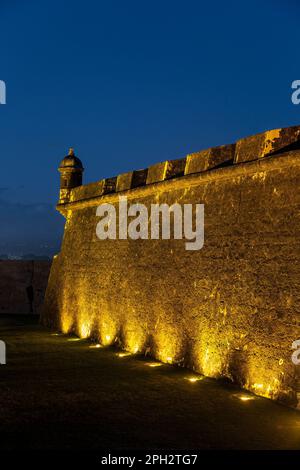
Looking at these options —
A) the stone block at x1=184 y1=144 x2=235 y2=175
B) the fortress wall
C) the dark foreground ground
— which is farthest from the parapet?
the fortress wall

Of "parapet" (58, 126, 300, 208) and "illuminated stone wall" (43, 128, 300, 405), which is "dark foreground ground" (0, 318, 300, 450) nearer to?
"illuminated stone wall" (43, 128, 300, 405)

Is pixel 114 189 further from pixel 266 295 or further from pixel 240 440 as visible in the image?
pixel 240 440

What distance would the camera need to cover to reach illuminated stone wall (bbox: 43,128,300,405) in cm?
707

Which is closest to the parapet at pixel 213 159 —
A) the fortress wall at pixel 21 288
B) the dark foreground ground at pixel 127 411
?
the dark foreground ground at pixel 127 411

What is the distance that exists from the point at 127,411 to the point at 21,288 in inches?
617

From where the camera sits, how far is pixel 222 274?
8.31 meters

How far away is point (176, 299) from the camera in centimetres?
945

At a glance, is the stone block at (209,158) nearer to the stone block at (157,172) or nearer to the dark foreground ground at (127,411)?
the stone block at (157,172)

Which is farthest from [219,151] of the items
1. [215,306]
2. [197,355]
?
[197,355]

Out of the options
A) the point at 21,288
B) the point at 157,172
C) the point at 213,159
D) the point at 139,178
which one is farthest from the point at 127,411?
the point at 21,288

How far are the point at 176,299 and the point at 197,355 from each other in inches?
45.1

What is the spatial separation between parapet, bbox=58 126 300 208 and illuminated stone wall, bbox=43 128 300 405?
0.06 feet

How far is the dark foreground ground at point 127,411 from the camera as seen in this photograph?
17.3 ft

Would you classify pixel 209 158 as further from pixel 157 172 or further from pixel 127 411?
pixel 127 411
